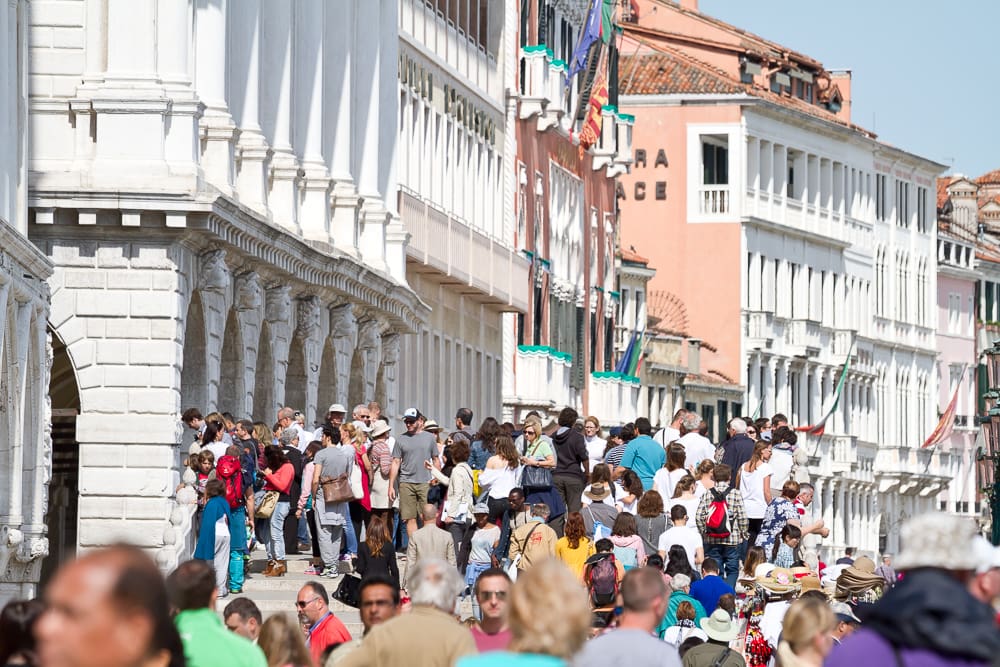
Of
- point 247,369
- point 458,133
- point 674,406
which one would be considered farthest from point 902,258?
point 247,369

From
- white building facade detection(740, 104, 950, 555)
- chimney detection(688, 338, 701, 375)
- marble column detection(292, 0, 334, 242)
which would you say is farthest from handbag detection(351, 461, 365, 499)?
white building facade detection(740, 104, 950, 555)

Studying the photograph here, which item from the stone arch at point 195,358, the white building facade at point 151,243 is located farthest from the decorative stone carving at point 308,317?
the stone arch at point 195,358

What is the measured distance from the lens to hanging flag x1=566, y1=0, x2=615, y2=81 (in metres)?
63.1

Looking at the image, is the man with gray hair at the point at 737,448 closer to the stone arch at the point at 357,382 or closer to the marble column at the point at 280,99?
the marble column at the point at 280,99

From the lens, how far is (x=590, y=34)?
63.5 metres

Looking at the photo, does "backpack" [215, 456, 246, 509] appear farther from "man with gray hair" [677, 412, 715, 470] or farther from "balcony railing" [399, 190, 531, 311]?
"balcony railing" [399, 190, 531, 311]

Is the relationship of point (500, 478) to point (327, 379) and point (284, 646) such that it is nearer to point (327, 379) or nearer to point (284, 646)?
point (327, 379)

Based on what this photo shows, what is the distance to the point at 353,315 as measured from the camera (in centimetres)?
4009

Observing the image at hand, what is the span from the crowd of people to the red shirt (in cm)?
1

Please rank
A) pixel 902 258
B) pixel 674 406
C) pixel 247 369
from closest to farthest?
pixel 247 369 < pixel 674 406 < pixel 902 258

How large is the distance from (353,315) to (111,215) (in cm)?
1118

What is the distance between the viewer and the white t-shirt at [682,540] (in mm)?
24781

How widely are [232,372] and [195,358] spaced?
84.3 inches

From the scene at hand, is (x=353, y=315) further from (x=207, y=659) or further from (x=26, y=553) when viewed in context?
(x=207, y=659)
